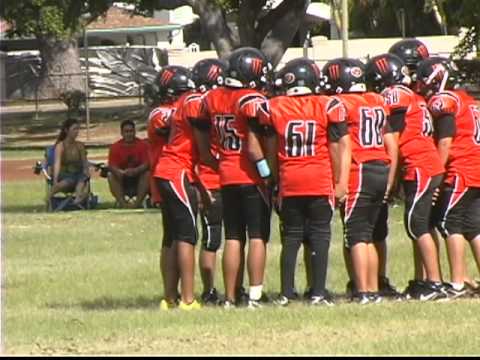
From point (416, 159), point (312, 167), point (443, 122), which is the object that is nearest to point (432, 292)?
point (416, 159)

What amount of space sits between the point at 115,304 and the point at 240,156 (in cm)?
196

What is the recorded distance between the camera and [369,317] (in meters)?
10.5

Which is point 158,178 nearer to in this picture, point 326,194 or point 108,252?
point 326,194

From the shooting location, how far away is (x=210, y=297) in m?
12.4

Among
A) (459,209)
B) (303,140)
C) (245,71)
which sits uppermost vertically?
(245,71)

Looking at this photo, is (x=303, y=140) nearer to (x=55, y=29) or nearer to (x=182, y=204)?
(x=182, y=204)

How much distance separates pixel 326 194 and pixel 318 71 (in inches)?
39.9

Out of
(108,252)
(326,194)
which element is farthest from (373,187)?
(108,252)

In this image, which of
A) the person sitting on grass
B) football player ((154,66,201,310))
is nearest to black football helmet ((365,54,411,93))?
football player ((154,66,201,310))

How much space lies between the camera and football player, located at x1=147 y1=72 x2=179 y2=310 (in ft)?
40.0

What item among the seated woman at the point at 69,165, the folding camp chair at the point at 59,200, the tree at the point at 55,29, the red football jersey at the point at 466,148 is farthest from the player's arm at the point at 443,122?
the tree at the point at 55,29

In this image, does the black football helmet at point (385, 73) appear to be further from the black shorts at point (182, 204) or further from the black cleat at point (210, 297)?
the black cleat at point (210, 297)

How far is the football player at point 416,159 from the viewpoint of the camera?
1198cm

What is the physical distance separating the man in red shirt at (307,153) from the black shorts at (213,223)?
72 centimetres
